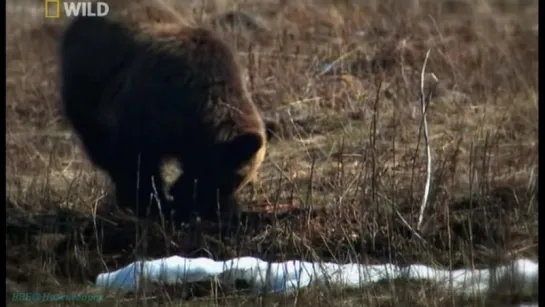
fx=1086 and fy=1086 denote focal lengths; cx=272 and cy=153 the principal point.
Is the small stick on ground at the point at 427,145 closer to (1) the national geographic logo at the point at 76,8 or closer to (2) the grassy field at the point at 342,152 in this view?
(2) the grassy field at the point at 342,152

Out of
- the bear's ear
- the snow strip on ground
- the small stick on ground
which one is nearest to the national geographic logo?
the bear's ear

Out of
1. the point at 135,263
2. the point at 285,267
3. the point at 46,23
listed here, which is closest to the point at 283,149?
the point at 285,267

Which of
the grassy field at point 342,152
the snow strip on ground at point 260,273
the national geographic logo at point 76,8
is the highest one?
the national geographic logo at point 76,8

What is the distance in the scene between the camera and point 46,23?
5.48 m

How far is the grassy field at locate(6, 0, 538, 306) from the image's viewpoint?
5.50 m

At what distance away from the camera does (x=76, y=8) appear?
5445 millimetres

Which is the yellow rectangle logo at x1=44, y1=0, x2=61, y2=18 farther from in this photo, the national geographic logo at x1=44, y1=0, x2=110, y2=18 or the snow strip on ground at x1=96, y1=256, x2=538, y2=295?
the snow strip on ground at x1=96, y1=256, x2=538, y2=295

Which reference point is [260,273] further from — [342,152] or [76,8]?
[76,8]

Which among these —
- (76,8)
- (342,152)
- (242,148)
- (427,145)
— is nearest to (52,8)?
(76,8)

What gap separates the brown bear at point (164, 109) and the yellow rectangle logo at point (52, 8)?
99 mm

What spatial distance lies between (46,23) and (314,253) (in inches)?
70.7

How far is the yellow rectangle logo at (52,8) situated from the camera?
545cm

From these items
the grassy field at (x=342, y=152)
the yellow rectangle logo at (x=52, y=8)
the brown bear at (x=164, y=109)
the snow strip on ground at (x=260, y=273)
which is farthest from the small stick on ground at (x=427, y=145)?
the yellow rectangle logo at (x=52, y=8)

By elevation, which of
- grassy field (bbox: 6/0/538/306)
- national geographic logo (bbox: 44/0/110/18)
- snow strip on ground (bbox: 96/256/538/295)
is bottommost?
snow strip on ground (bbox: 96/256/538/295)
